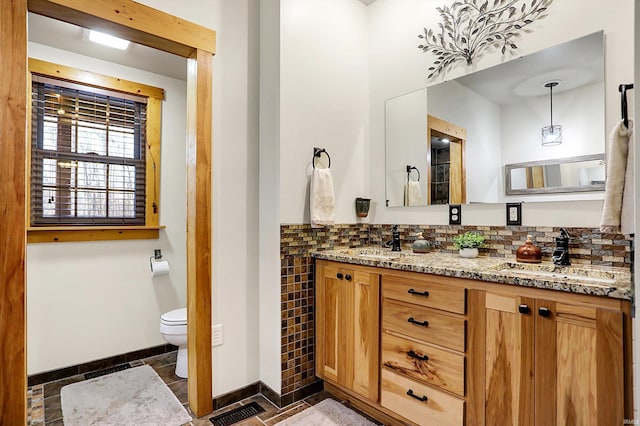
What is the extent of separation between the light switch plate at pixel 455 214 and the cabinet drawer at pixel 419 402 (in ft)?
3.28

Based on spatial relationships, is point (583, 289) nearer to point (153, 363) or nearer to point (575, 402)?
point (575, 402)

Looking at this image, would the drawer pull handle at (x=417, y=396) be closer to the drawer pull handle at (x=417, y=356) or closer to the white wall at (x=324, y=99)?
the drawer pull handle at (x=417, y=356)

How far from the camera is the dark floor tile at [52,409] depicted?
77.2 inches

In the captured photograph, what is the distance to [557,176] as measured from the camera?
1.75 m

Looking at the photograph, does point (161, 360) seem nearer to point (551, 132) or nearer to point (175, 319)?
point (175, 319)

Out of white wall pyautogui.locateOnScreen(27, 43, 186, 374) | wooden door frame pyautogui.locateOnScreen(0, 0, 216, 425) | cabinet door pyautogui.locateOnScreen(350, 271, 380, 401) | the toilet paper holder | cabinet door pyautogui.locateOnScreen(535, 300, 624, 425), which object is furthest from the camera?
the toilet paper holder

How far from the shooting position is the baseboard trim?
238 cm

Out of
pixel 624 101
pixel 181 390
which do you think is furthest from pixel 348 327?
pixel 624 101

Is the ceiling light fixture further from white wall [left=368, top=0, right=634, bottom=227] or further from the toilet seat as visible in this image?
the toilet seat

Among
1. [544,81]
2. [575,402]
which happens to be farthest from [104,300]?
[544,81]

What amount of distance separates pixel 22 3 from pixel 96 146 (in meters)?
1.38

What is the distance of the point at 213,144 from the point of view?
2.09 m

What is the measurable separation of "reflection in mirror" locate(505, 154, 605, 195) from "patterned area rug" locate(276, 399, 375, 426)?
1.56 m

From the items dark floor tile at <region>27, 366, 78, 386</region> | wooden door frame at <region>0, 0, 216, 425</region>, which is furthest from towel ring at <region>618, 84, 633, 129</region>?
dark floor tile at <region>27, 366, 78, 386</region>
